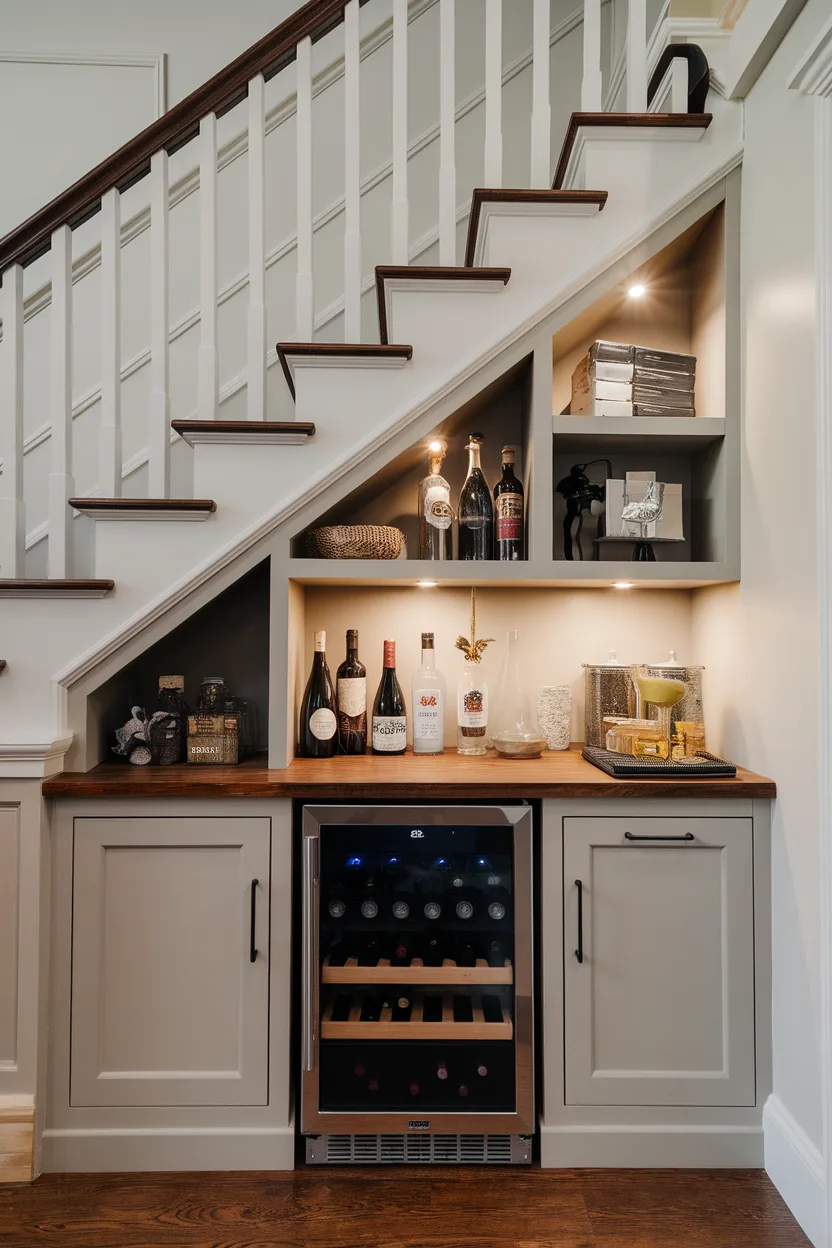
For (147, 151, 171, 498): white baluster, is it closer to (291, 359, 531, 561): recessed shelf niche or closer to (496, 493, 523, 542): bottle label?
(291, 359, 531, 561): recessed shelf niche

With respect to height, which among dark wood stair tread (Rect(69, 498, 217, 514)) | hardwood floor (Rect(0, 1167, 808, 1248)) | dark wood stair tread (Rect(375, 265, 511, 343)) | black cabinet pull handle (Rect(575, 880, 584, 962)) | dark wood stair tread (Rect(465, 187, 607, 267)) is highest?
dark wood stair tread (Rect(465, 187, 607, 267))

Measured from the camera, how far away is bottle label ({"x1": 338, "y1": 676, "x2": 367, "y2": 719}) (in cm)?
213

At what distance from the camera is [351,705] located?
7.01 feet

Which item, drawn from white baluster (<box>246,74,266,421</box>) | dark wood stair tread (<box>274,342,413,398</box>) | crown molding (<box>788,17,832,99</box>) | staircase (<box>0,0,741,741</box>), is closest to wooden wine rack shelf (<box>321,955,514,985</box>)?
staircase (<box>0,0,741,741</box>)

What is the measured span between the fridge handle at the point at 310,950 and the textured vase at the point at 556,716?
30.9 inches

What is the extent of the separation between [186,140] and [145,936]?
195 cm

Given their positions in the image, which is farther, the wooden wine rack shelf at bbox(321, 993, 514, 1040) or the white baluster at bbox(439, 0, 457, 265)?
the white baluster at bbox(439, 0, 457, 265)

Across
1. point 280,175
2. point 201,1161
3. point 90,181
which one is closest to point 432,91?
point 280,175

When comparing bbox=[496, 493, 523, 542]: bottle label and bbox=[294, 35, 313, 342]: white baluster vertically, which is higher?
bbox=[294, 35, 313, 342]: white baluster

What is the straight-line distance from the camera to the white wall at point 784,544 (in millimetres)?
1530

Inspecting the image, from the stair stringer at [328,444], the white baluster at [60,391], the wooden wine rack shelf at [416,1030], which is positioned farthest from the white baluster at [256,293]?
the wooden wine rack shelf at [416,1030]

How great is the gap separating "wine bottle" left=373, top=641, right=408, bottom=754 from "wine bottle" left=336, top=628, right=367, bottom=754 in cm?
4

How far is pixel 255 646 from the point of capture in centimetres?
230

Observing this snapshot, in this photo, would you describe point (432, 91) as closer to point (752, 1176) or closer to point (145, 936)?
point (145, 936)
